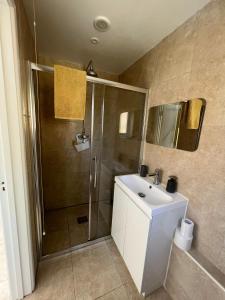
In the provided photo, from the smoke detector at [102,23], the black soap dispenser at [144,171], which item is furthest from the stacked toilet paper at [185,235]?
the smoke detector at [102,23]

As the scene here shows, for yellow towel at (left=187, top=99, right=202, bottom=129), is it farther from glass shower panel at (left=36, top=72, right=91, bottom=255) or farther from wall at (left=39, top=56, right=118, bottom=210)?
glass shower panel at (left=36, top=72, right=91, bottom=255)

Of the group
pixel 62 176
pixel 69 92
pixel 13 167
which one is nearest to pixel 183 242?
pixel 13 167

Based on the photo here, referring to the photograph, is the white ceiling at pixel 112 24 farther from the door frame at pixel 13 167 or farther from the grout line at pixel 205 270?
the grout line at pixel 205 270

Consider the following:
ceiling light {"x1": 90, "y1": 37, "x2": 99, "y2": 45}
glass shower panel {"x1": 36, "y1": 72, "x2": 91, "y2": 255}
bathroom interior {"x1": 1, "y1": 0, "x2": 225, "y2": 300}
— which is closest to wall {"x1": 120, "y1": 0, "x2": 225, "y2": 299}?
bathroom interior {"x1": 1, "y1": 0, "x2": 225, "y2": 300}

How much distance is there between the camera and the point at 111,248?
1.65 meters

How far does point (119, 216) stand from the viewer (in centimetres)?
152

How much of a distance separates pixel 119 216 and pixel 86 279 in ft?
2.03

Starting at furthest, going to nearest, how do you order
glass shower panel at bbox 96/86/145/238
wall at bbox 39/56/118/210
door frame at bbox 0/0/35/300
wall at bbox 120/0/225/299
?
wall at bbox 39/56/118/210
glass shower panel at bbox 96/86/145/238
wall at bbox 120/0/225/299
door frame at bbox 0/0/35/300

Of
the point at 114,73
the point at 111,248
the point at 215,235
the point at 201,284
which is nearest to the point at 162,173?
the point at 215,235

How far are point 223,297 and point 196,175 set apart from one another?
74cm

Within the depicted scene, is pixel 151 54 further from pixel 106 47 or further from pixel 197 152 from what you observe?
pixel 197 152

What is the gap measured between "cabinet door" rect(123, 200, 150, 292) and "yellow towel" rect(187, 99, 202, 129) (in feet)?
2.72

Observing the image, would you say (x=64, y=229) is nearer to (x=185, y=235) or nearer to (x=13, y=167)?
(x=13, y=167)

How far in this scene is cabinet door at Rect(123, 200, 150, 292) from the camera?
1.11 m
